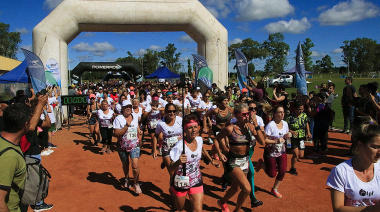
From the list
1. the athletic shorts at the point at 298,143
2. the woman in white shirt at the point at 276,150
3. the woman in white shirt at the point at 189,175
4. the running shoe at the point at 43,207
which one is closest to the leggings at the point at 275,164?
the woman in white shirt at the point at 276,150

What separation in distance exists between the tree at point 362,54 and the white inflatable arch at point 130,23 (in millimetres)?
81621

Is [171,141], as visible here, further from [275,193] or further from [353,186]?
[353,186]

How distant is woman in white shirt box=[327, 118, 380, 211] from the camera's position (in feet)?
7.41

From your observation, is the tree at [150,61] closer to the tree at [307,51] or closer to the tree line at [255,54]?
the tree line at [255,54]

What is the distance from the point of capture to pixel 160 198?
568 centimetres

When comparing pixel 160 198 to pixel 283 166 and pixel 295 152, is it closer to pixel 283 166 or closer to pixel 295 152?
pixel 283 166

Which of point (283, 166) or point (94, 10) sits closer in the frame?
point (283, 166)

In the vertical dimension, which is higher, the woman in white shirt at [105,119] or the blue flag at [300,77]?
the blue flag at [300,77]

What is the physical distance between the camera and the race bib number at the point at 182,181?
390 centimetres

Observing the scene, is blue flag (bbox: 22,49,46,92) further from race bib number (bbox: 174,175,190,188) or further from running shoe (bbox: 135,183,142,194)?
race bib number (bbox: 174,175,190,188)

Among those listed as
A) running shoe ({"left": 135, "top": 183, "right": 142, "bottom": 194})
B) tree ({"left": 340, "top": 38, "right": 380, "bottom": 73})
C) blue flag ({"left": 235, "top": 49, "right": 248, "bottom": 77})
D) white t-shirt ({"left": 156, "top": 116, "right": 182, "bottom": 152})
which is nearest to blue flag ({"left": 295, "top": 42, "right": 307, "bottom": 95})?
blue flag ({"left": 235, "top": 49, "right": 248, "bottom": 77})

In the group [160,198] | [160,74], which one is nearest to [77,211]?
[160,198]

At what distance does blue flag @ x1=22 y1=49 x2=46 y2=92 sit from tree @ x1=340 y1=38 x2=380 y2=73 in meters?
89.0

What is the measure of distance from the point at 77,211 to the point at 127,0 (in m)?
11.1
